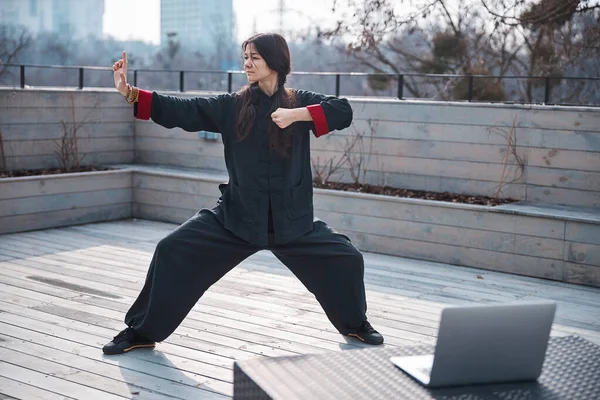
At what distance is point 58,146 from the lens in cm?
800

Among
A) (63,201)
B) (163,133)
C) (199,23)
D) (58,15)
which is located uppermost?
(199,23)

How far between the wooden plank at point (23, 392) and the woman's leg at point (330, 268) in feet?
3.78

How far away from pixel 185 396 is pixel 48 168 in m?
5.17

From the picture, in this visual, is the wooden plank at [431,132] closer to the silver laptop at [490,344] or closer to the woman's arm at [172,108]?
the woman's arm at [172,108]

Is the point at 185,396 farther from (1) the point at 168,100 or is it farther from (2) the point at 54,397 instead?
(1) the point at 168,100

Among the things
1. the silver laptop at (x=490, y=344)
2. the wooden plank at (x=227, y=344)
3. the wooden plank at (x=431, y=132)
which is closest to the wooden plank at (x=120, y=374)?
the wooden plank at (x=227, y=344)

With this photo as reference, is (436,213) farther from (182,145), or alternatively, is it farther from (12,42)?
(12,42)

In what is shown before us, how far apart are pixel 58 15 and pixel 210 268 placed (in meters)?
28.4

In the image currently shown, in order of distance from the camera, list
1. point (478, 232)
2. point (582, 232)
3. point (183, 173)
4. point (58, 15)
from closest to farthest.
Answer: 1. point (582, 232)
2. point (478, 232)
3. point (183, 173)
4. point (58, 15)

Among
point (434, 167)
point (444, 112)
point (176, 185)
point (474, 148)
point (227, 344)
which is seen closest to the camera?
point (227, 344)

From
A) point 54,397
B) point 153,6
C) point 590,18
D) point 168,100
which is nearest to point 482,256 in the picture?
point 168,100

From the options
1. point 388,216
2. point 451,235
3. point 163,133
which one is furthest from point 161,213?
point 451,235

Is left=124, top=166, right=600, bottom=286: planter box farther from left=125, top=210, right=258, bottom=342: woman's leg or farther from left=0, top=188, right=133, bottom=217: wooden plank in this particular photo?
left=125, top=210, right=258, bottom=342: woman's leg

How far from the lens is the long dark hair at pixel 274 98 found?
3.64m
